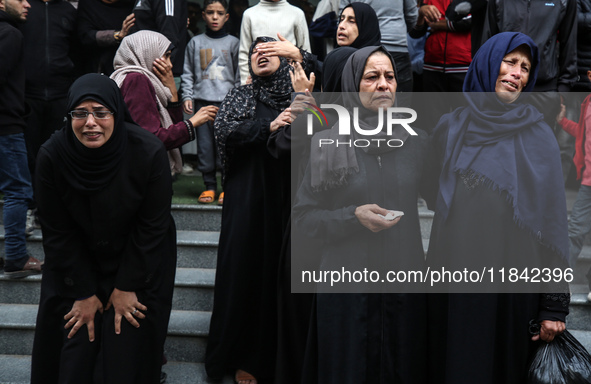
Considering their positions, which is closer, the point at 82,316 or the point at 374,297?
the point at 374,297

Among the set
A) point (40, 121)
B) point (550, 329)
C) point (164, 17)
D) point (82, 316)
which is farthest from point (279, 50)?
point (40, 121)

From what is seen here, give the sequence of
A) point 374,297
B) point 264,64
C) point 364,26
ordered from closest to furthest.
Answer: point 374,297, point 264,64, point 364,26

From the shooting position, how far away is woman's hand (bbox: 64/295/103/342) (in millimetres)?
2600

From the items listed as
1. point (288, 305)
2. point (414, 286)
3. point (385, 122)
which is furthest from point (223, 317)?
point (385, 122)

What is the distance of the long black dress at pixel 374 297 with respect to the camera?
2391mm

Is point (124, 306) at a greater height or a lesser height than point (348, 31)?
lesser

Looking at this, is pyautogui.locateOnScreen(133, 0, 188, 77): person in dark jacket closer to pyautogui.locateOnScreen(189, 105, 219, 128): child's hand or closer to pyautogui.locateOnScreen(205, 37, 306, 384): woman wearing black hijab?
pyautogui.locateOnScreen(189, 105, 219, 128): child's hand

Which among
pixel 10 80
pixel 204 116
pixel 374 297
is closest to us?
pixel 374 297

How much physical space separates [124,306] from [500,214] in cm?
171

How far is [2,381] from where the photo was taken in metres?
3.40

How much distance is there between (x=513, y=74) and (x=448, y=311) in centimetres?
104

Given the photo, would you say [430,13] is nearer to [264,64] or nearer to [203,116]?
[264,64]

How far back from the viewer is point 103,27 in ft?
17.2

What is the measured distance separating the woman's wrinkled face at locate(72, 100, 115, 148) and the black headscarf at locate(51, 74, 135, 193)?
3cm
